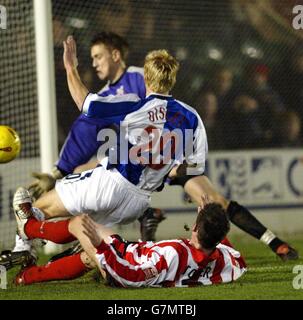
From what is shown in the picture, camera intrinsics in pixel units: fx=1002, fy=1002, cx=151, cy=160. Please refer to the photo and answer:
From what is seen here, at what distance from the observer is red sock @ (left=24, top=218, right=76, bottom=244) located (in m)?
6.39

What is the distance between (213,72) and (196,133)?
4.77 meters

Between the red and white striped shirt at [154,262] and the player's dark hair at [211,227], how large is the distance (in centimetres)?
12

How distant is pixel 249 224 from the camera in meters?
7.73

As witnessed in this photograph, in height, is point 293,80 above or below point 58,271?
above

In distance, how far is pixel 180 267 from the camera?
6051 millimetres

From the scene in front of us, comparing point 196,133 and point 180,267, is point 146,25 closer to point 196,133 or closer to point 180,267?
point 196,133

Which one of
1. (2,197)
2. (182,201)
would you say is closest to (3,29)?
(2,197)

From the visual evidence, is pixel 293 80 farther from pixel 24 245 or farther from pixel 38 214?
pixel 24 245

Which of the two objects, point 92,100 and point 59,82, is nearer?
point 92,100

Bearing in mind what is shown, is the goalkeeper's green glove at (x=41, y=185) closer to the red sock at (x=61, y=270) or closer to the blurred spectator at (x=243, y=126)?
the red sock at (x=61, y=270)

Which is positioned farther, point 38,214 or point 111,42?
point 111,42

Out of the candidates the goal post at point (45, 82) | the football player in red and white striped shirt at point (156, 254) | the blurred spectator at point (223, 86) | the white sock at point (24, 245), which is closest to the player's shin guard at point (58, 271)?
the football player in red and white striped shirt at point (156, 254)

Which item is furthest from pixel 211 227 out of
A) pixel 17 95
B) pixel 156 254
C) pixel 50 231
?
pixel 17 95

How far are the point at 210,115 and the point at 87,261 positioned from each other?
5.53 m
